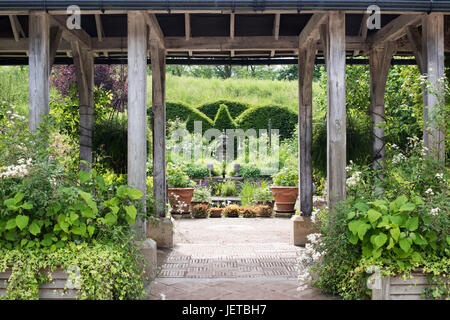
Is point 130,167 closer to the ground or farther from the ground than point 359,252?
farther from the ground

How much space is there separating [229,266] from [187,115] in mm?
12943

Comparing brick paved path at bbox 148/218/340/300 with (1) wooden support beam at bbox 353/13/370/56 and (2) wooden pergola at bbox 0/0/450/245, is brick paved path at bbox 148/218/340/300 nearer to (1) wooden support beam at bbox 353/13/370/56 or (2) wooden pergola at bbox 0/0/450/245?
(2) wooden pergola at bbox 0/0/450/245

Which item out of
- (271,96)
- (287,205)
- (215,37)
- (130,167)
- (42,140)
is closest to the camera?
(42,140)

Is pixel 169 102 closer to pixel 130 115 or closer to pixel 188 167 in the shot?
pixel 188 167

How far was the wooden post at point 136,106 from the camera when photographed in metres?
4.86

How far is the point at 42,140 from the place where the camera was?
171 inches

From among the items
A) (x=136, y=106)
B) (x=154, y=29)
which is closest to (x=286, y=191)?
(x=154, y=29)

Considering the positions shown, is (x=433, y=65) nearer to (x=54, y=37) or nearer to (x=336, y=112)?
(x=336, y=112)

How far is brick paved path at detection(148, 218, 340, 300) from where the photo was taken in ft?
14.7

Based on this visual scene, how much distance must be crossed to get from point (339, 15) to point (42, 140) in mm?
3353

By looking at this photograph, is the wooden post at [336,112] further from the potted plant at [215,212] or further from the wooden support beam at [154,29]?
the potted plant at [215,212]

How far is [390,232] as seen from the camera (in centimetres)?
367

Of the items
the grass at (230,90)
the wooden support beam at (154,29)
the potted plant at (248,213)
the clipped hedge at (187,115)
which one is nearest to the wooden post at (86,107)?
the wooden support beam at (154,29)

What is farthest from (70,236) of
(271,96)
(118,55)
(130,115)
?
(271,96)
